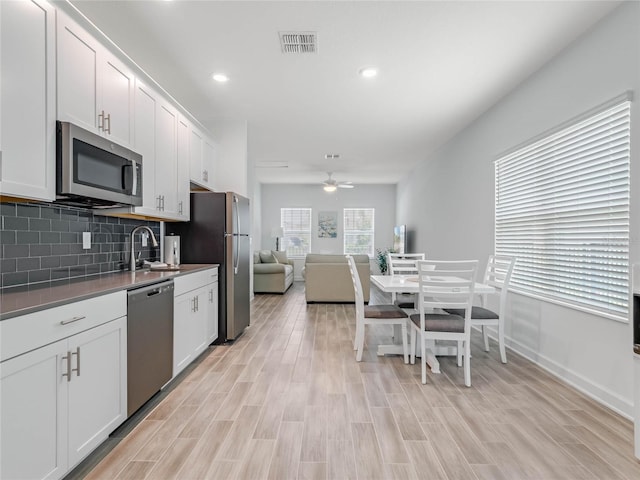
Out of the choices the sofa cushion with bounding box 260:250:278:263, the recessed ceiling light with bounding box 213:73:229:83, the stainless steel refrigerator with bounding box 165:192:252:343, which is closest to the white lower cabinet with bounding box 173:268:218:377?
the stainless steel refrigerator with bounding box 165:192:252:343

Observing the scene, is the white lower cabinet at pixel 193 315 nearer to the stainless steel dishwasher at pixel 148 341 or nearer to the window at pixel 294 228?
the stainless steel dishwasher at pixel 148 341

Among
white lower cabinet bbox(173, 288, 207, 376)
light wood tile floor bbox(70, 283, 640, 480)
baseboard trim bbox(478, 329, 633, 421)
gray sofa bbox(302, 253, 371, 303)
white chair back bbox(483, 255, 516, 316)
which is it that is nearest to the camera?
light wood tile floor bbox(70, 283, 640, 480)

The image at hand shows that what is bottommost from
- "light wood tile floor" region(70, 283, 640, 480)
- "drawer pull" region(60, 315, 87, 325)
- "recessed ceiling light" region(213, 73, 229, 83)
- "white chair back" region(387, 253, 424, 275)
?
"light wood tile floor" region(70, 283, 640, 480)

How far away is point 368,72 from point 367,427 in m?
3.14

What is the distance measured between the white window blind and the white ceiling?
827mm

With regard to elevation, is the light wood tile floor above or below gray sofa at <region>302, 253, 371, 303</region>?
below

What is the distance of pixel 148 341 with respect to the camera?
2324mm

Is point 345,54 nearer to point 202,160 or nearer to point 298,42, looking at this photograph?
point 298,42

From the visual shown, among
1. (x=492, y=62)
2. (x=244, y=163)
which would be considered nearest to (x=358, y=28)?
(x=492, y=62)

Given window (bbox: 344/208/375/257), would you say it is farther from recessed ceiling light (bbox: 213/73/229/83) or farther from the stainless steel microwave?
the stainless steel microwave

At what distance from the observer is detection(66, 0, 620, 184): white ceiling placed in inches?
100.0

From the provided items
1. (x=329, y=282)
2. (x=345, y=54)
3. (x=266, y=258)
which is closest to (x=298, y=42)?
(x=345, y=54)

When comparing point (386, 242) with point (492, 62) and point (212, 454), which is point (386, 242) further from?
point (212, 454)

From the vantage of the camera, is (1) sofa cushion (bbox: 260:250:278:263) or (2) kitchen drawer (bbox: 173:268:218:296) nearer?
(2) kitchen drawer (bbox: 173:268:218:296)
